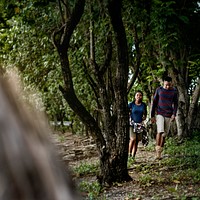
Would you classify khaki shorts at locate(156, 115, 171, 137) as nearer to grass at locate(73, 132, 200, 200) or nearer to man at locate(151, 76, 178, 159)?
man at locate(151, 76, 178, 159)

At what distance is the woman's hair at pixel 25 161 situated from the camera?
0.43 m

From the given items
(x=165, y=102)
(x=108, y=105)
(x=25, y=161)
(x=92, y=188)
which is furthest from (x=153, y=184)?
(x=25, y=161)

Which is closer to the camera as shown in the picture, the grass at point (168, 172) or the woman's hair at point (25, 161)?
the woman's hair at point (25, 161)

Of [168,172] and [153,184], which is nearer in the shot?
[153,184]

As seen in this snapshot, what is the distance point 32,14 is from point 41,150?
7926mm

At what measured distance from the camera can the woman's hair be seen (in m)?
0.43

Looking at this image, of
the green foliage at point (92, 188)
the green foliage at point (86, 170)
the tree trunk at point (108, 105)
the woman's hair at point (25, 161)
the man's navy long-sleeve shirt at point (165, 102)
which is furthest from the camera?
A: the man's navy long-sleeve shirt at point (165, 102)

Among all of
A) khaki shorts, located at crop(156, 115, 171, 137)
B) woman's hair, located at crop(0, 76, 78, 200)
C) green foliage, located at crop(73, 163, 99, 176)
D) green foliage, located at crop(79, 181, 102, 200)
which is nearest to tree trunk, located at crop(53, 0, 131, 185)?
green foliage, located at crop(79, 181, 102, 200)

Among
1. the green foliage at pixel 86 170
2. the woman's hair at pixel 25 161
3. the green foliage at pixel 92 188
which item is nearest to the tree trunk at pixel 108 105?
the green foliage at pixel 92 188

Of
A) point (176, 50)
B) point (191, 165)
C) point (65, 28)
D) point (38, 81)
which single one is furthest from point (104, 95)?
point (176, 50)

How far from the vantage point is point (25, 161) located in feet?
1.44

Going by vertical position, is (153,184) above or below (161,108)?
below

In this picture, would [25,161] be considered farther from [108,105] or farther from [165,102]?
[165,102]

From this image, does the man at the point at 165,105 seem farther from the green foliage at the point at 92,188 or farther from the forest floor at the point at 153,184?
the green foliage at the point at 92,188
